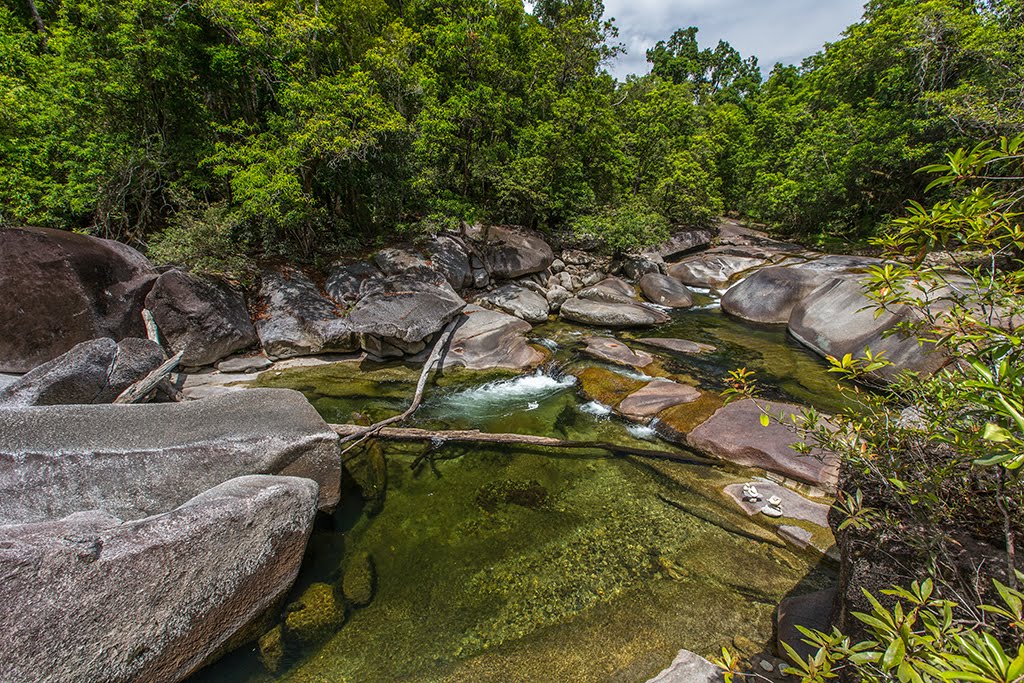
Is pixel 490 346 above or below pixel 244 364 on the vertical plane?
above

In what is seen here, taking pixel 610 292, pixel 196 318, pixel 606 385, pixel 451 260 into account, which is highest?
pixel 451 260

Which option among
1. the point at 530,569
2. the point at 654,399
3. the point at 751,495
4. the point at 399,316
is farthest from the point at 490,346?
the point at 751,495

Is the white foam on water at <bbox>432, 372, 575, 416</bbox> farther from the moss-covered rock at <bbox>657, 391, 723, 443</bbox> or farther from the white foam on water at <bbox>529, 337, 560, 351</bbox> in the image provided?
the moss-covered rock at <bbox>657, 391, 723, 443</bbox>

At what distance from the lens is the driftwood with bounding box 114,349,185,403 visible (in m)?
6.86

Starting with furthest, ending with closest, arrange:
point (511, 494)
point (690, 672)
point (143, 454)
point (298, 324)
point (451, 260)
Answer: point (451, 260)
point (298, 324)
point (511, 494)
point (143, 454)
point (690, 672)

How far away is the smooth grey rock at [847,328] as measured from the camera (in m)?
8.42

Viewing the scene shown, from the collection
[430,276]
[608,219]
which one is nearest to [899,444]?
[430,276]

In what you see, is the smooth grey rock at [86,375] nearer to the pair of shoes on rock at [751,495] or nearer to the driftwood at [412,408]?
the driftwood at [412,408]

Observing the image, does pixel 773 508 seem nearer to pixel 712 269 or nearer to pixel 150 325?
pixel 150 325

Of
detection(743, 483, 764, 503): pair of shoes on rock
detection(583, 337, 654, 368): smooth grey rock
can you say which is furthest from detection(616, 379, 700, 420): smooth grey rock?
detection(743, 483, 764, 503): pair of shoes on rock

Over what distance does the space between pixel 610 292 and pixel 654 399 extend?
7.95 m

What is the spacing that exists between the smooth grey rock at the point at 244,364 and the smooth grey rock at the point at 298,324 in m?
0.32

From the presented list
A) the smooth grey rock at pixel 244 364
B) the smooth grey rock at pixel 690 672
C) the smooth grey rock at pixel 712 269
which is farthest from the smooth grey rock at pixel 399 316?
the smooth grey rock at pixel 712 269

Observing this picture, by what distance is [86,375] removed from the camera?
6719 mm
